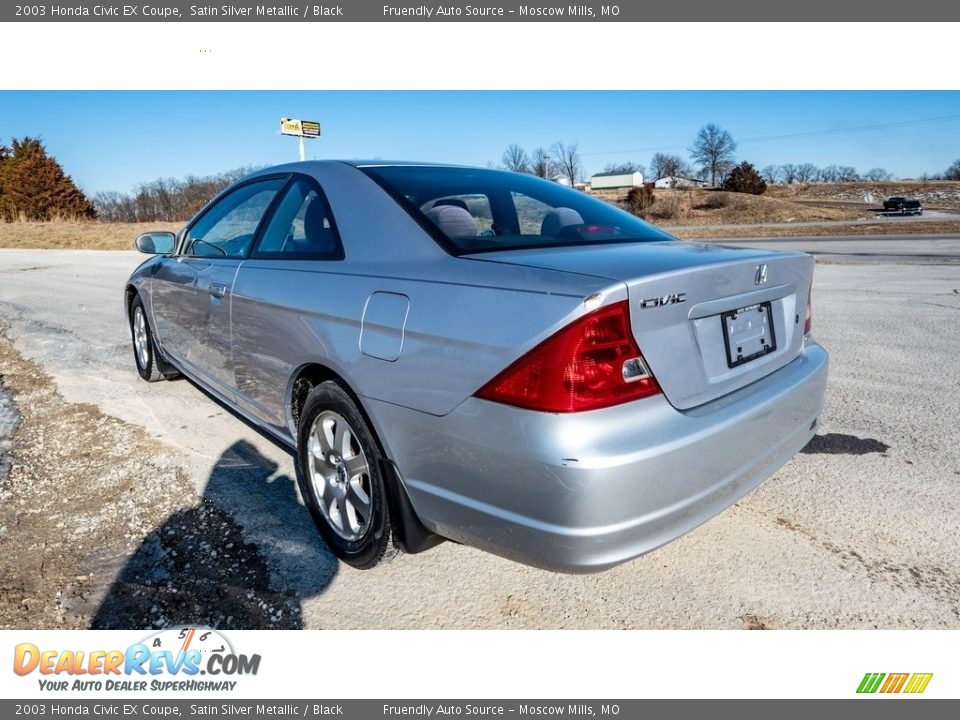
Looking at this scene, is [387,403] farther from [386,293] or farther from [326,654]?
[326,654]

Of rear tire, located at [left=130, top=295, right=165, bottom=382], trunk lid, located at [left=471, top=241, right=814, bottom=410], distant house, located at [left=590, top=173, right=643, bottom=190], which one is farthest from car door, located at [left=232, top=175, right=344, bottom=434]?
distant house, located at [left=590, top=173, right=643, bottom=190]

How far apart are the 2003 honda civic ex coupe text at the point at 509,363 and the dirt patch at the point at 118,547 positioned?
39 cm

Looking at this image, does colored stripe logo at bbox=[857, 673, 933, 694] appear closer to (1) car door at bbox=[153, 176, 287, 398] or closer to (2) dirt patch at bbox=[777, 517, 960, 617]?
(2) dirt patch at bbox=[777, 517, 960, 617]

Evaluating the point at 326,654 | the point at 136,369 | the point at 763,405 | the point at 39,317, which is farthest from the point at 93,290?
the point at 763,405

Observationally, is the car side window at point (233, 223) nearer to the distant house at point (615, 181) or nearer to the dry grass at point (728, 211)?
the dry grass at point (728, 211)

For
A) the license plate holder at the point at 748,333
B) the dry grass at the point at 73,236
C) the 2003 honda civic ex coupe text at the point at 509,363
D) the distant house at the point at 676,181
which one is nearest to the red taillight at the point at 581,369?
the 2003 honda civic ex coupe text at the point at 509,363

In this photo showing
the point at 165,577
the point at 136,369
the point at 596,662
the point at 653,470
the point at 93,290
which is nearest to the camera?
the point at 653,470

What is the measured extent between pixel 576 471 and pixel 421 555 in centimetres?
118

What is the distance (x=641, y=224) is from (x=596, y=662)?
192cm

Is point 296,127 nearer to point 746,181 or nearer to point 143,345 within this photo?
point 143,345

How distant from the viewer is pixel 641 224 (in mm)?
3086

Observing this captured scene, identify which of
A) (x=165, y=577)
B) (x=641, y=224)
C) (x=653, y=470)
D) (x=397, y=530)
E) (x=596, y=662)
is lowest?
(x=596, y=662)

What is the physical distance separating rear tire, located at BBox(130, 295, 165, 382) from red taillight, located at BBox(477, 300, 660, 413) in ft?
13.3

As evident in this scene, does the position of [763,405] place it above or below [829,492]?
above
